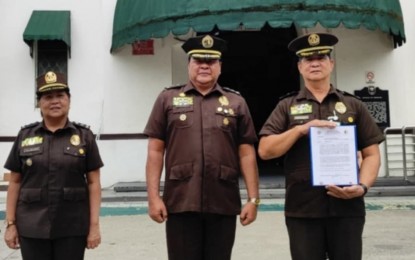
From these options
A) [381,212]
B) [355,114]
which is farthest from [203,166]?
[381,212]

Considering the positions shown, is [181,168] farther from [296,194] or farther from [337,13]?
[337,13]

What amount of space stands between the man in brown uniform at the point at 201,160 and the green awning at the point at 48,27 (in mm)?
8150

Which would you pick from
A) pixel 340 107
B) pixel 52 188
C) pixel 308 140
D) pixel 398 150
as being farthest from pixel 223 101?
pixel 398 150

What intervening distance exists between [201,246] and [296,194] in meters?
0.73

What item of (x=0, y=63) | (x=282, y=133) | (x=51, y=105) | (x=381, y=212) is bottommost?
(x=381, y=212)

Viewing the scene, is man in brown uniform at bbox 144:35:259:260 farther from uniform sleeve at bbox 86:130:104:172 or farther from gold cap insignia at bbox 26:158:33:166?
gold cap insignia at bbox 26:158:33:166

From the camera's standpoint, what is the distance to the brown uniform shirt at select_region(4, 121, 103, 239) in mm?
3385

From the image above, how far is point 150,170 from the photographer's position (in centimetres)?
357

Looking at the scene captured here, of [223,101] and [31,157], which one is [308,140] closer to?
[223,101]

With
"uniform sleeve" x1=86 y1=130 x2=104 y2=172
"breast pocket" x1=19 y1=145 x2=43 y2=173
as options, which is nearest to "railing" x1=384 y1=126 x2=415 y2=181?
"uniform sleeve" x1=86 y1=130 x2=104 y2=172

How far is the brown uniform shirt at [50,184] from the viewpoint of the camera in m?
3.38

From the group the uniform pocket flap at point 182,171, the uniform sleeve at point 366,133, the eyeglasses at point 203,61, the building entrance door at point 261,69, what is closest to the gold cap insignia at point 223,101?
the eyeglasses at point 203,61

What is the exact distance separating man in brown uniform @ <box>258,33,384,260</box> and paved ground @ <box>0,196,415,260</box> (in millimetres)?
2708

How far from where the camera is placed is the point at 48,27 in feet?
36.8
